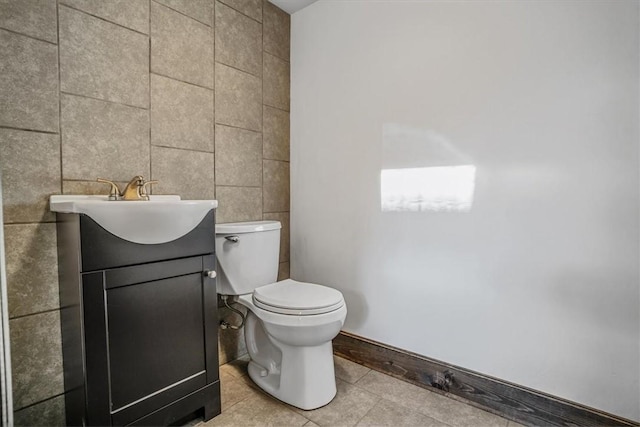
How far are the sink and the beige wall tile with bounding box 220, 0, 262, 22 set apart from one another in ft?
4.06

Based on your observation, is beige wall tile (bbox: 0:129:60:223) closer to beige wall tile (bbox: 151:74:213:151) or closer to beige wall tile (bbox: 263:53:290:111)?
beige wall tile (bbox: 151:74:213:151)

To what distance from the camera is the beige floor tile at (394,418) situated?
54.9 inches

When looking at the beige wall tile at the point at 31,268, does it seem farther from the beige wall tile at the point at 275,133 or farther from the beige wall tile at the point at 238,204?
the beige wall tile at the point at 275,133

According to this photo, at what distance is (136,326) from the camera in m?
1.18

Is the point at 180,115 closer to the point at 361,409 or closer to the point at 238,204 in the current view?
the point at 238,204

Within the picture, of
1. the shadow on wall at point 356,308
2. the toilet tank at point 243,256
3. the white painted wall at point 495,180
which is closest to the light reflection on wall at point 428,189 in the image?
the white painted wall at point 495,180

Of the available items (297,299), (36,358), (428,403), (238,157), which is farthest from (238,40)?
(428,403)

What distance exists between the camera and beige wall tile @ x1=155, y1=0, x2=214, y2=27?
5.25 ft

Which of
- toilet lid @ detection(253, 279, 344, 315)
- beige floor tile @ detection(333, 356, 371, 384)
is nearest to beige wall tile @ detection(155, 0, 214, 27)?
toilet lid @ detection(253, 279, 344, 315)

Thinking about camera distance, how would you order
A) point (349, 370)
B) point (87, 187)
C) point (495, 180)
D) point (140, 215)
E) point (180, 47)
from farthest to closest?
point (349, 370), point (180, 47), point (495, 180), point (87, 187), point (140, 215)

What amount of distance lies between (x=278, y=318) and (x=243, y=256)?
15.1 inches

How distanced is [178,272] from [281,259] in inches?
37.3

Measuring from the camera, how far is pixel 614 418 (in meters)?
1.24

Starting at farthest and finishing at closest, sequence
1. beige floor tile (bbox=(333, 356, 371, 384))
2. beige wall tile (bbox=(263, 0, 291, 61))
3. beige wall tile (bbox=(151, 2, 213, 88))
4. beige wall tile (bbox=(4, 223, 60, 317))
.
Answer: beige wall tile (bbox=(263, 0, 291, 61))
beige floor tile (bbox=(333, 356, 371, 384))
beige wall tile (bbox=(151, 2, 213, 88))
beige wall tile (bbox=(4, 223, 60, 317))
